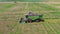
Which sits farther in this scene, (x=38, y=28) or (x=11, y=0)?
(x=11, y=0)

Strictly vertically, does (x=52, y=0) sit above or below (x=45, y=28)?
below

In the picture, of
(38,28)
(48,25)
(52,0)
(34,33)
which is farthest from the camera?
(52,0)

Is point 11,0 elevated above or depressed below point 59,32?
below

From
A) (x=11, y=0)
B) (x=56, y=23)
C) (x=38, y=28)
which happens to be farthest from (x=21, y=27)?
(x=11, y=0)

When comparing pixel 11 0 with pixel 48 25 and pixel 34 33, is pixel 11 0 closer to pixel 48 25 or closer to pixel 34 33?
pixel 48 25

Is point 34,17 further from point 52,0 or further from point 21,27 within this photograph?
point 52,0

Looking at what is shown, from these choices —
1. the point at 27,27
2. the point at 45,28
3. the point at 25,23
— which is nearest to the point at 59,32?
the point at 45,28

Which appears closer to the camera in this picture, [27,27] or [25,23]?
[27,27]

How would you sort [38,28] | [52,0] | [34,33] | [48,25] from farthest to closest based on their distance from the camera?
[52,0] → [48,25] → [38,28] → [34,33]

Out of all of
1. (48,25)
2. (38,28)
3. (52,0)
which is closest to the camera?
(38,28)
